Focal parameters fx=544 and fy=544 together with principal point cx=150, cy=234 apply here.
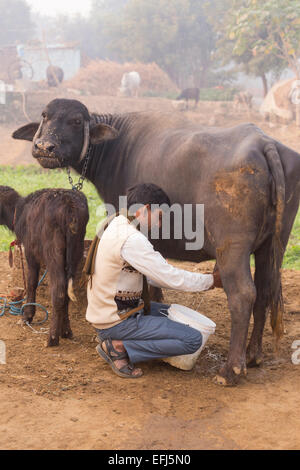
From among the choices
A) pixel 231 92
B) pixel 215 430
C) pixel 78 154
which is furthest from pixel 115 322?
pixel 231 92

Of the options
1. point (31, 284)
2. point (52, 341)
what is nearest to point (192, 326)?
point (52, 341)

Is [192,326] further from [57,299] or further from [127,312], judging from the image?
[57,299]

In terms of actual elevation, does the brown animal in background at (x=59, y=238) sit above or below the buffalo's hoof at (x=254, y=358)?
above

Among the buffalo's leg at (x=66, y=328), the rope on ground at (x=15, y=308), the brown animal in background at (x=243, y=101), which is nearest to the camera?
the buffalo's leg at (x=66, y=328)

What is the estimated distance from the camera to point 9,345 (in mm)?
4656

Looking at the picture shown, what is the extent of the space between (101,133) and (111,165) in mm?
329

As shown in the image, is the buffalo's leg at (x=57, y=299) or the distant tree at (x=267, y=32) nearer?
the buffalo's leg at (x=57, y=299)

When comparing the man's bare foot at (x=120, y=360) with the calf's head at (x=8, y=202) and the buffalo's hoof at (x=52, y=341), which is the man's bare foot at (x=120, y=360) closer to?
the buffalo's hoof at (x=52, y=341)

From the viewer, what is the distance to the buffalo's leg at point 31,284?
5039 mm

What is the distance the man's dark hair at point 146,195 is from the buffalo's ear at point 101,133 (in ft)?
3.36

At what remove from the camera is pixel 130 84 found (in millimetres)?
29031

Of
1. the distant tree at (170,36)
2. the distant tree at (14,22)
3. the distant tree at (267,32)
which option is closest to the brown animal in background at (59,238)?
the distant tree at (267,32)

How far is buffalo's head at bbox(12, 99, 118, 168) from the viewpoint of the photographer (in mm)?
4867

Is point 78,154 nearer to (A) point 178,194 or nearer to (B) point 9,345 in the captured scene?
(A) point 178,194
